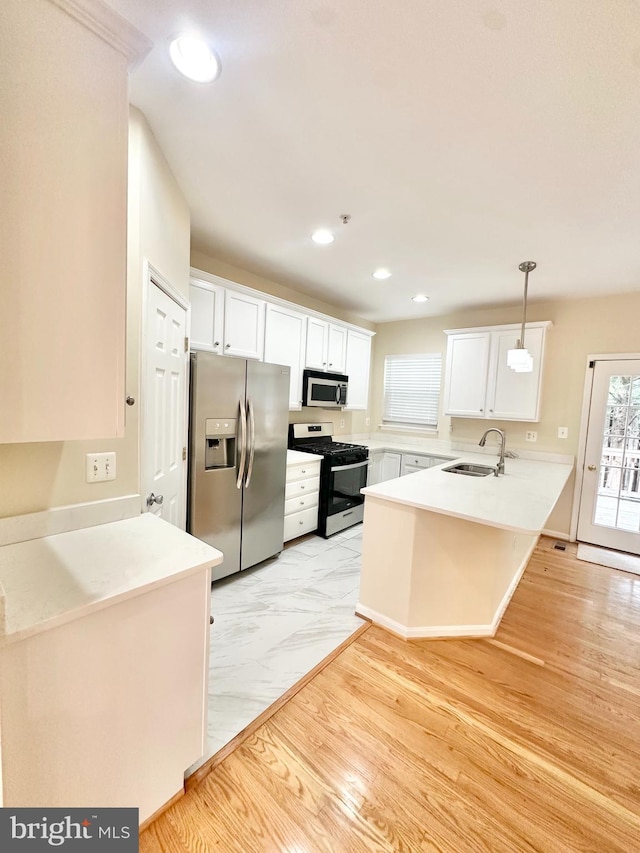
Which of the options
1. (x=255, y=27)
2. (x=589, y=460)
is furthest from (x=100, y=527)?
(x=589, y=460)

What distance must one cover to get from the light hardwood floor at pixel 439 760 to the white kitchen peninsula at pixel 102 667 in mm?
281

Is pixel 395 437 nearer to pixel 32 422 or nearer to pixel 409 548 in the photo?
pixel 409 548

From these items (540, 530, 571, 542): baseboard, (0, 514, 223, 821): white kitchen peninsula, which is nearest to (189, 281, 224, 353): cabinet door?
(0, 514, 223, 821): white kitchen peninsula

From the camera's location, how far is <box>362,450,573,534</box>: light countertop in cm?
168

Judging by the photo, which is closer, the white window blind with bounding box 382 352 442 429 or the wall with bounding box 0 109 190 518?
the wall with bounding box 0 109 190 518

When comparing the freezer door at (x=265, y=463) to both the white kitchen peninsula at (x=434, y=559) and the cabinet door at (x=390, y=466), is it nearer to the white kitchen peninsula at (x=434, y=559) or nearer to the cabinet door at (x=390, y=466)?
the white kitchen peninsula at (x=434, y=559)

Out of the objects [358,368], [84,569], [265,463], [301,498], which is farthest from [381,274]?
[84,569]

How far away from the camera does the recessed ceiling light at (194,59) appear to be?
45.8 inches

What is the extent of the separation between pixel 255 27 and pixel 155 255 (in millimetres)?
906

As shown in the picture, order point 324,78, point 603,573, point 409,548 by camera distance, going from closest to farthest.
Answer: point 324,78, point 409,548, point 603,573

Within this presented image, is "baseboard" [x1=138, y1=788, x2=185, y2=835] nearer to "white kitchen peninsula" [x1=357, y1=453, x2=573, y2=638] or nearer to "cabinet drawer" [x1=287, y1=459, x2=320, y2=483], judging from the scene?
"white kitchen peninsula" [x1=357, y1=453, x2=573, y2=638]

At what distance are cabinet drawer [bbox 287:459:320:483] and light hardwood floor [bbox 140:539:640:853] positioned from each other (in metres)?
1.42

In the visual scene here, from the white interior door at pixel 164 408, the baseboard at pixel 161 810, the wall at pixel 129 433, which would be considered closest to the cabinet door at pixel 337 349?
the white interior door at pixel 164 408

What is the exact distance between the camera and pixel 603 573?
3037 mm
